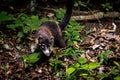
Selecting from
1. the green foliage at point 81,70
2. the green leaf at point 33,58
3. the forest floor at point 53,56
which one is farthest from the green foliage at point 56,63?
the green foliage at point 81,70

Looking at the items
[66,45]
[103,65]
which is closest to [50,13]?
[66,45]

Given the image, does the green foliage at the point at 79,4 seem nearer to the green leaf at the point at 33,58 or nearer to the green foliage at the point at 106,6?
the green foliage at the point at 106,6

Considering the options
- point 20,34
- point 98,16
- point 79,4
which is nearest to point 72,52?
point 20,34

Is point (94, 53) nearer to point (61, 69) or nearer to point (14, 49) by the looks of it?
point (61, 69)

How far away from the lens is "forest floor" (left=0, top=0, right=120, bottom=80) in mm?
5320

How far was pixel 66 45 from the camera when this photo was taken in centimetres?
606

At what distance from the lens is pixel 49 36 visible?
573 cm

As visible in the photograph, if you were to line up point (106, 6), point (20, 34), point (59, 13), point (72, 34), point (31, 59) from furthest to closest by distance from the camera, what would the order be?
point (106, 6)
point (59, 13)
point (72, 34)
point (20, 34)
point (31, 59)

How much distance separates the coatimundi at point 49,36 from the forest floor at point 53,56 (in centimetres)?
29

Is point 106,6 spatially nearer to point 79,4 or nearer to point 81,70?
point 79,4

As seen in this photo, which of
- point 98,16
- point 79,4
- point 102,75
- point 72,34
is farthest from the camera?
point 79,4

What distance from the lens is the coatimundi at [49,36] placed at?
5.45m

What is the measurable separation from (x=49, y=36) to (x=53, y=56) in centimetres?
44

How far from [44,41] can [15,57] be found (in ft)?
2.50
